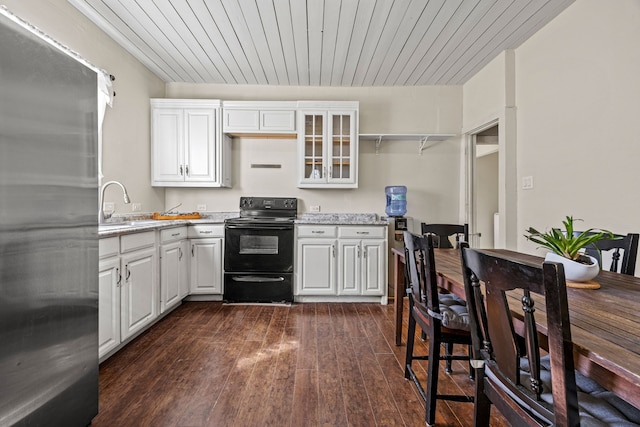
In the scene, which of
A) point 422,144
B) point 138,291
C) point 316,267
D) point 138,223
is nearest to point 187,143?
point 138,223

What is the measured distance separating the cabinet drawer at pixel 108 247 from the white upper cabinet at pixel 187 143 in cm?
161

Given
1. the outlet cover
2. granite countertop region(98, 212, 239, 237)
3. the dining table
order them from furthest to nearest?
the outlet cover, granite countertop region(98, 212, 239, 237), the dining table

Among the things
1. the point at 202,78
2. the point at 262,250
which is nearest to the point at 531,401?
the point at 262,250

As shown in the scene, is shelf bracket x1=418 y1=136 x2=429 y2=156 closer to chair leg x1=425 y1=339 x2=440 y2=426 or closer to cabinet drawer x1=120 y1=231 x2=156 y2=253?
chair leg x1=425 y1=339 x2=440 y2=426

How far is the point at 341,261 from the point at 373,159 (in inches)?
56.8

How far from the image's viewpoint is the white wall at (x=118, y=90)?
219 cm

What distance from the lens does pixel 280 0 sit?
228 centimetres

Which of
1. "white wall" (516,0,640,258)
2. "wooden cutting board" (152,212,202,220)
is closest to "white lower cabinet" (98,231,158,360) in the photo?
"wooden cutting board" (152,212,202,220)

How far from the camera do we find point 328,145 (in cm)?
366

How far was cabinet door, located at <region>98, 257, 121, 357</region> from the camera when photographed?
1919 mm

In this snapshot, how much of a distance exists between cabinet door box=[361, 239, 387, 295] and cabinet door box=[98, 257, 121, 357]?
7.43 ft

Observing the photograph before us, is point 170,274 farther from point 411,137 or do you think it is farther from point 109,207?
point 411,137

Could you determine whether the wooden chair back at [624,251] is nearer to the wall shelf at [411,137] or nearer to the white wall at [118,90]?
the wall shelf at [411,137]

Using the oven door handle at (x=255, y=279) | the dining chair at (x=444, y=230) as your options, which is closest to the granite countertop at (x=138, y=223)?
the oven door handle at (x=255, y=279)
